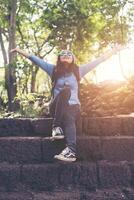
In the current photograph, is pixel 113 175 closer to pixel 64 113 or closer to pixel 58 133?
pixel 58 133

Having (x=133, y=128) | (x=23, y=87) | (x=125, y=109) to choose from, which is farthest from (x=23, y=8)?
(x=133, y=128)

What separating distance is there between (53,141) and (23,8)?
34.5 feet

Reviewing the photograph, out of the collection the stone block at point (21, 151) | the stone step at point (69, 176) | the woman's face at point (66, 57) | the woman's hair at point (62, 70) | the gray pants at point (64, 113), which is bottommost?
the stone step at point (69, 176)

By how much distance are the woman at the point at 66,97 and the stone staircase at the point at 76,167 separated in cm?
32

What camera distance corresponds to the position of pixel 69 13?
1494 cm

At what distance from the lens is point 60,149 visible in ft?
20.6

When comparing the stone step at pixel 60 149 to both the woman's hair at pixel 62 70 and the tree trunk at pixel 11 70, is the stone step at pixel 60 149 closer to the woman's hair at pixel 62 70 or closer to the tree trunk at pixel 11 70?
the woman's hair at pixel 62 70

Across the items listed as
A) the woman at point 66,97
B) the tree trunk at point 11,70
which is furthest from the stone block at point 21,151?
the tree trunk at point 11,70

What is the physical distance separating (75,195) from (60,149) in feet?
2.99

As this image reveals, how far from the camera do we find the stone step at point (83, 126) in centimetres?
673

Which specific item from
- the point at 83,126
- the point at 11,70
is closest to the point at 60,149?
the point at 83,126

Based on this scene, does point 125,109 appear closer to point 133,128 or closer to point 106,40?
point 133,128

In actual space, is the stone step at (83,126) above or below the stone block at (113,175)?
above

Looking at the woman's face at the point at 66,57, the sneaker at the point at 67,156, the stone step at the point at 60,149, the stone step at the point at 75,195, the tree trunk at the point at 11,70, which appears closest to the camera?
the stone step at the point at 75,195
